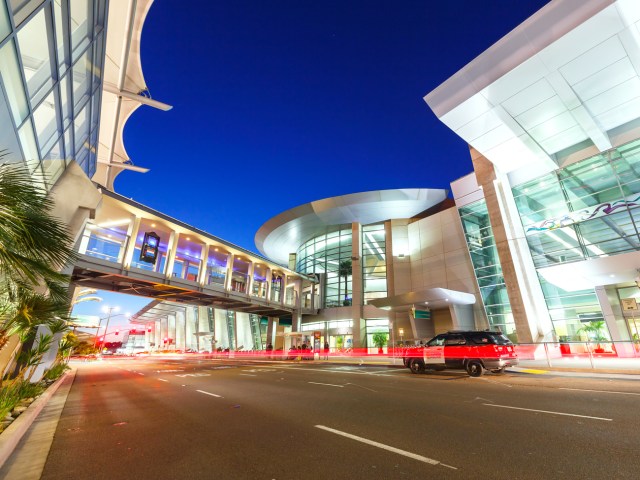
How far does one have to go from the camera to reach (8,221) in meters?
3.45

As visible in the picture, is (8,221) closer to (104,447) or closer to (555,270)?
(104,447)

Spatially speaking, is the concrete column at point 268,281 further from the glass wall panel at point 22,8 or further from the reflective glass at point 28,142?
the glass wall panel at point 22,8

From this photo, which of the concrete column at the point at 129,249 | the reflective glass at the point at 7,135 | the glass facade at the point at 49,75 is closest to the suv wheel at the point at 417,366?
the glass facade at the point at 49,75

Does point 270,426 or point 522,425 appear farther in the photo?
point 270,426

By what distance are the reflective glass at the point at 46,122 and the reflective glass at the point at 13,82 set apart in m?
1.11

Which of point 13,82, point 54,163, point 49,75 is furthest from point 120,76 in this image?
point 13,82

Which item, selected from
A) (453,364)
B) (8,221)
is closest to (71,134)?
(8,221)

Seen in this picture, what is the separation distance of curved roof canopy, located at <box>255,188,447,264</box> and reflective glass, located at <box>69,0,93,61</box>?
30.9 m

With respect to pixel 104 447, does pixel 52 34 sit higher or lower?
higher

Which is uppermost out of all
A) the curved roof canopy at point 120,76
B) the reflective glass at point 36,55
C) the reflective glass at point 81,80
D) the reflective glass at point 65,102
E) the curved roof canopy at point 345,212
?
the curved roof canopy at point 345,212

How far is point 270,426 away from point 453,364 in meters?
11.9

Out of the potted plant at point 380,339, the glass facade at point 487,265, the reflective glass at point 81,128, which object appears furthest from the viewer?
the potted plant at point 380,339

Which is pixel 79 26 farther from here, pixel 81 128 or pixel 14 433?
pixel 14 433

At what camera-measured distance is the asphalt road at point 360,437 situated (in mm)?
3859
